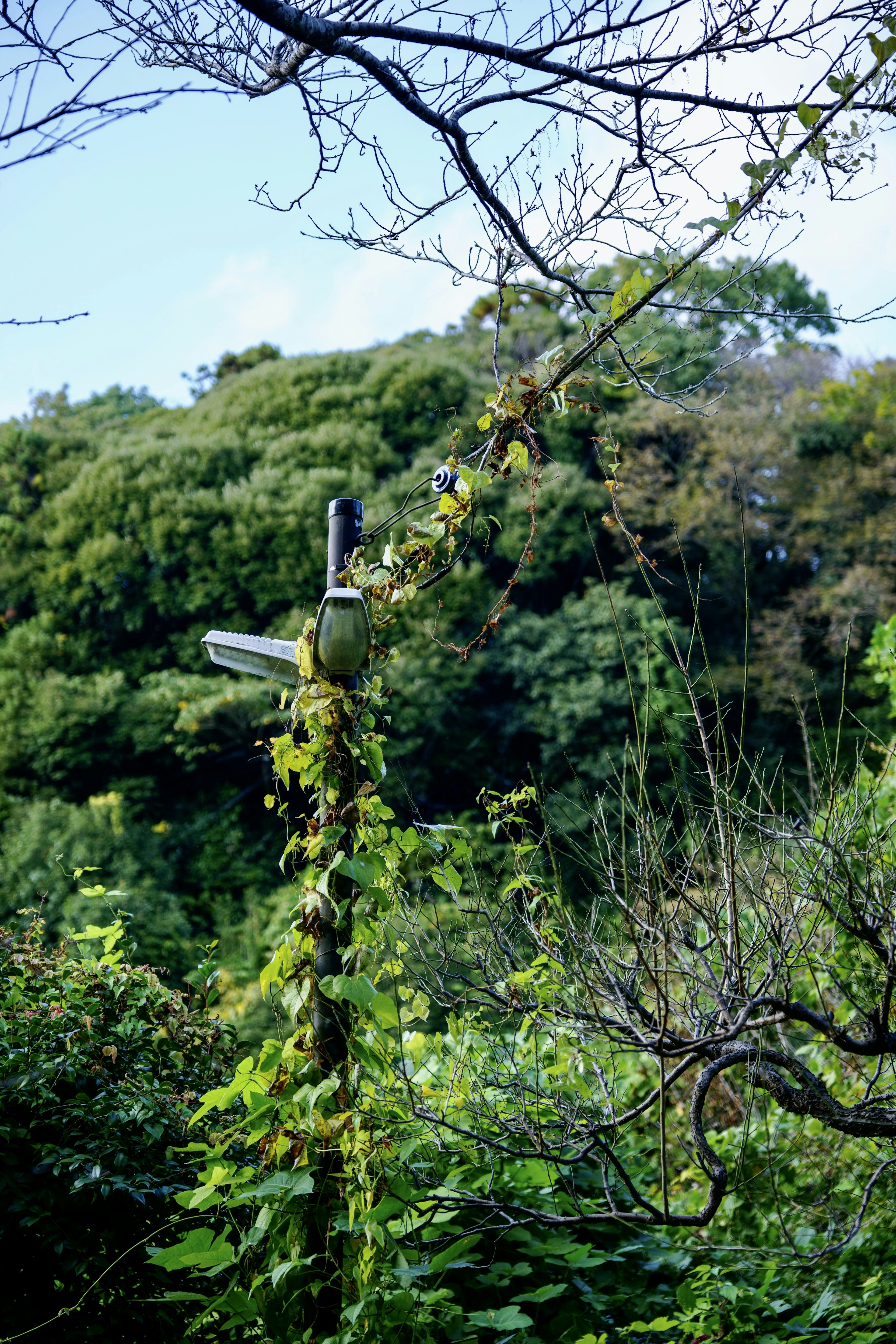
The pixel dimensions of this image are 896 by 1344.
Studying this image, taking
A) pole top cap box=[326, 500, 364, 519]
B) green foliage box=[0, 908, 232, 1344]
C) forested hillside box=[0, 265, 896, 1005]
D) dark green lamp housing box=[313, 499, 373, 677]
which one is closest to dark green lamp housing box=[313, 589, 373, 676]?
dark green lamp housing box=[313, 499, 373, 677]

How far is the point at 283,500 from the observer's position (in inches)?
422

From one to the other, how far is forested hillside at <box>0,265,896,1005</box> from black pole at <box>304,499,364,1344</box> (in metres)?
6.14

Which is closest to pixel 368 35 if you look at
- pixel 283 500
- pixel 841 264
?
pixel 841 264

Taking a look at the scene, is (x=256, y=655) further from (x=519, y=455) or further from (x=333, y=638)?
(x=519, y=455)

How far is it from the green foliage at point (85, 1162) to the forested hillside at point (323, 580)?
5.65 metres

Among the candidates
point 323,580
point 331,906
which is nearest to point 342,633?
point 331,906

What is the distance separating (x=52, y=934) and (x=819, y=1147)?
6.56m

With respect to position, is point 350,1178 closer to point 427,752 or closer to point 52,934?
point 52,934

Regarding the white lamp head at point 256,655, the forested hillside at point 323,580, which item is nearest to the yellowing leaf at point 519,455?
the white lamp head at point 256,655

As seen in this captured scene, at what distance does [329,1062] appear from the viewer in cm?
189

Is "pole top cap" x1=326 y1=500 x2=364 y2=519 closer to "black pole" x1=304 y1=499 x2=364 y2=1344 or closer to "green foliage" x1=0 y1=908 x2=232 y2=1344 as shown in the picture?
"black pole" x1=304 y1=499 x2=364 y2=1344

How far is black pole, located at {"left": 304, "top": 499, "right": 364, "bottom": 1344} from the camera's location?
182cm

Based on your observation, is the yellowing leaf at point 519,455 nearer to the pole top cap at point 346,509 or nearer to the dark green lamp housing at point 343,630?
the pole top cap at point 346,509

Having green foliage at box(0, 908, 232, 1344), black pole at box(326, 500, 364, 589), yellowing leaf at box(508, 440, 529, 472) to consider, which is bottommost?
green foliage at box(0, 908, 232, 1344)
